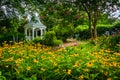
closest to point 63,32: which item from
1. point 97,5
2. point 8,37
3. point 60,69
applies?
point 8,37

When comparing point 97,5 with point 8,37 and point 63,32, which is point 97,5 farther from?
point 63,32

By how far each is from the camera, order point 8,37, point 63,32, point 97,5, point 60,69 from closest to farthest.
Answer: point 60,69
point 97,5
point 8,37
point 63,32

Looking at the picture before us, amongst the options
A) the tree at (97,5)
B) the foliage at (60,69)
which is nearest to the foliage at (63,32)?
the tree at (97,5)

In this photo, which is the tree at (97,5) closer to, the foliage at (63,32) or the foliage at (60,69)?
the foliage at (63,32)

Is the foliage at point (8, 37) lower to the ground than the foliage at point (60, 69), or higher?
lower

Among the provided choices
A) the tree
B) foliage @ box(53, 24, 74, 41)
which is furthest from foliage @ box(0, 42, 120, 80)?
foliage @ box(53, 24, 74, 41)

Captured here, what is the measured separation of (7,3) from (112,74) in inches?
430

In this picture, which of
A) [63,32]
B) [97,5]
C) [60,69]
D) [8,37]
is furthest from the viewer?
[63,32]

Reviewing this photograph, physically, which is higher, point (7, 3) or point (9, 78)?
point (7, 3)

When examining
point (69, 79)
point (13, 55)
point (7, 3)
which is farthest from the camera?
point (7, 3)

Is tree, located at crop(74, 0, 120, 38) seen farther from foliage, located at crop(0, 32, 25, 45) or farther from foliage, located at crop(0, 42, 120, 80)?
foliage, located at crop(0, 42, 120, 80)

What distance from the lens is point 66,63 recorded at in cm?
562

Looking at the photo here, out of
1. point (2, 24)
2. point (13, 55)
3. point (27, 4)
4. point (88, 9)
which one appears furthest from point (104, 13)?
point (13, 55)

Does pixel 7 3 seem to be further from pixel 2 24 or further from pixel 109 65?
pixel 109 65
